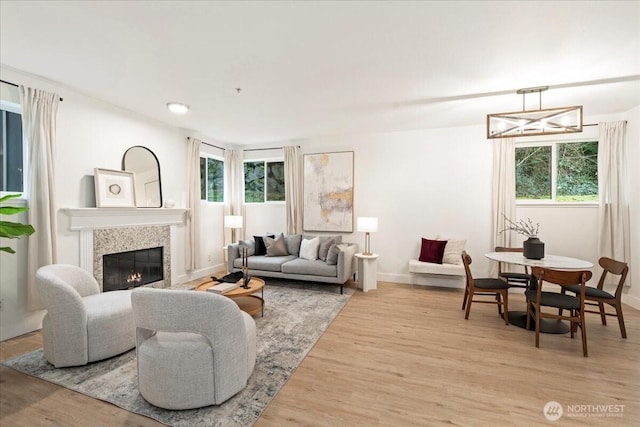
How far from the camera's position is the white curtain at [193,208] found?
16.2ft

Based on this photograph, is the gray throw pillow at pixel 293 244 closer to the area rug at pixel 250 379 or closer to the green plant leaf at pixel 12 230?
the area rug at pixel 250 379

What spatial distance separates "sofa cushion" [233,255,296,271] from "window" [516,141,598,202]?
14.0 ft

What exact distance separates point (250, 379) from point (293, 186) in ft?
13.3

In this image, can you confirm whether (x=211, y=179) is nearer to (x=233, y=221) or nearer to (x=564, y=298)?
(x=233, y=221)

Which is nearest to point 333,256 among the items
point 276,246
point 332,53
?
point 276,246

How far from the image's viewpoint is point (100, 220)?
3.57 meters

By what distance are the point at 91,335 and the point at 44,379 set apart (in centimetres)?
39

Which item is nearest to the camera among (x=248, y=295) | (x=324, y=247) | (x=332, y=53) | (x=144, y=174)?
(x=332, y=53)

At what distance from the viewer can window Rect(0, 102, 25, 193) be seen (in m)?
2.92

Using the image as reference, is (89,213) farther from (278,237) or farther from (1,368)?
(278,237)

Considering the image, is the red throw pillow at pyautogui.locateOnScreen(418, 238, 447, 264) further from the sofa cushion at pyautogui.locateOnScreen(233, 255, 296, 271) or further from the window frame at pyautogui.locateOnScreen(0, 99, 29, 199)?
the window frame at pyautogui.locateOnScreen(0, 99, 29, 199)

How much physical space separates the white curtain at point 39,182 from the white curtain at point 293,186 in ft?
11.7

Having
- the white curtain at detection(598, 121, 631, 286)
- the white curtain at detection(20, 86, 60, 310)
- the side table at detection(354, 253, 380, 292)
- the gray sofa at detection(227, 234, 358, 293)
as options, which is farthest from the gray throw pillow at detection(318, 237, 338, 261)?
the white curtain at detection(598, 121, 631, 286)

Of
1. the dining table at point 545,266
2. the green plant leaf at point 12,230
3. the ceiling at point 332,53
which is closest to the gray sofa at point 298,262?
the dining table at point 545,266
